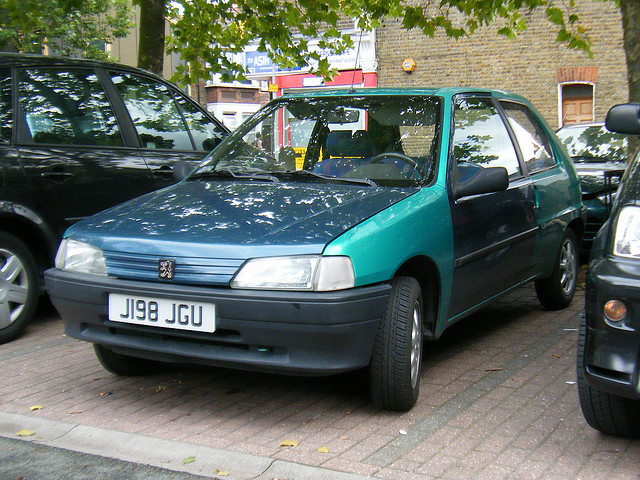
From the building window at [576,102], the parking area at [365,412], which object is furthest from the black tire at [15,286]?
the building window at [576,102]

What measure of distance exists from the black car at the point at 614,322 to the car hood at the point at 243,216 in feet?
3.64

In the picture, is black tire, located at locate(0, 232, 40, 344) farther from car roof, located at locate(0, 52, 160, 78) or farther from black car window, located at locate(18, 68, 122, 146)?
car roof, located at locate(0, 52, 160, 78)

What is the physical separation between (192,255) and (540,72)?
18041 millimetres

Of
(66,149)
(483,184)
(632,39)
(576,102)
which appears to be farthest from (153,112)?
(576,102)

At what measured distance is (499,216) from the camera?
5188mm

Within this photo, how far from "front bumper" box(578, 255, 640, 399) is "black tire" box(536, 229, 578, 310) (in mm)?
3090

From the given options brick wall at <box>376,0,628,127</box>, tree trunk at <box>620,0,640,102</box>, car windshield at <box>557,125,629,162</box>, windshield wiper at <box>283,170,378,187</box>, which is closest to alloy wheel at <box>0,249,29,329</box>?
windshield wiper at <box>283,170,378,187</box>

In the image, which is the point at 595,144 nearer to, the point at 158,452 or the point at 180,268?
the point at 180,268

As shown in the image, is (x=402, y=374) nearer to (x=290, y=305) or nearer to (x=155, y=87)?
(x=290, y=305)

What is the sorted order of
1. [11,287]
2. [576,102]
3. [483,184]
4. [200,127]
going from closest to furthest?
[483,184]
[11,287]
[200,127]
[576,102]

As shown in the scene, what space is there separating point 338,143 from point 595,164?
5.34m

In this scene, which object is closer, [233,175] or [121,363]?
[121,363]

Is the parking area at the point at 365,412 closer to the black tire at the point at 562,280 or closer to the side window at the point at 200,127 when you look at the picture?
the black tire at the point at 562,280

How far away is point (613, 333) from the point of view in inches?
129
